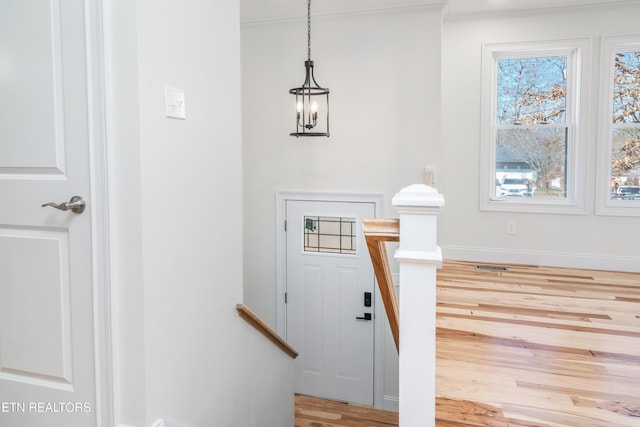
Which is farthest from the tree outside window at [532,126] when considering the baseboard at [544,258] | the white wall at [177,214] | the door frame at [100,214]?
the door frame at [100,214]

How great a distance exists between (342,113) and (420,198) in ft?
9.25

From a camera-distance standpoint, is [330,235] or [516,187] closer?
[330,235]

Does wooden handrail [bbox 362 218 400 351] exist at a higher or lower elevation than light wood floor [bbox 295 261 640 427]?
higher

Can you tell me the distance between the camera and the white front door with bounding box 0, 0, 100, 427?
1560 mm

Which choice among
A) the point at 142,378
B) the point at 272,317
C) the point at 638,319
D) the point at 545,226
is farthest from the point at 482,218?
the point at 142,378

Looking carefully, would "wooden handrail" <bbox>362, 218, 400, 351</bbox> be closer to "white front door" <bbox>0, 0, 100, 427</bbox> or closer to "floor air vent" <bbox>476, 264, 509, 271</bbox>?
"white front door" <bbox>0, 0, 100, 427</bbox>

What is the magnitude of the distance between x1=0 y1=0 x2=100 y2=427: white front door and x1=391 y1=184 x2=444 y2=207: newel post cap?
110 centimetres

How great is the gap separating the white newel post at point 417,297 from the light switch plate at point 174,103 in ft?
3.15

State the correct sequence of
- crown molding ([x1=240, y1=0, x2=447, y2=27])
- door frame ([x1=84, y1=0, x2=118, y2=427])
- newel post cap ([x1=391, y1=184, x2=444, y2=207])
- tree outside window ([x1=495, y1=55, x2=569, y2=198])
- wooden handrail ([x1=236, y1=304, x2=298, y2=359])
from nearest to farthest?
newel post cap ([x1=391, y1=184, x2=444, y2=207]) < door frame ([x1=84, y1=0, x2=118, y2=427]) < wooden handrail ([x1=236, y1=304, x2=298, y2=359]) < crown molding ([x1=240, y1=0, x2=447, y2=27]) < tree outside window ([x1=495, y1=55, x2=569, y2=198])

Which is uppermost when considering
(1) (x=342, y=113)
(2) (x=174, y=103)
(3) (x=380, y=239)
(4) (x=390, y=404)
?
(1) (x=342, y=113)

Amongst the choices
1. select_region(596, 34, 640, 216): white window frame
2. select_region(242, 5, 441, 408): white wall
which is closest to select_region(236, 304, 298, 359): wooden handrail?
select_region(242, 5, 441, 408): white wall

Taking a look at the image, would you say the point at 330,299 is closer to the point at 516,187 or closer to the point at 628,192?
the point at 516,187

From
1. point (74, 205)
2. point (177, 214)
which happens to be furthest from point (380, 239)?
point (74, 205)

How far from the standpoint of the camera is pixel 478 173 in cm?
432
